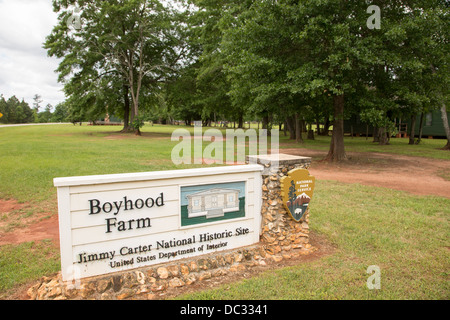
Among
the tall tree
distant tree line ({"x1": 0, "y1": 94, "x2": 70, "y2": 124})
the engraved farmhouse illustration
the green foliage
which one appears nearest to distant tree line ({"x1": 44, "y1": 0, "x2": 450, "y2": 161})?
the engraved farmhouse illustration

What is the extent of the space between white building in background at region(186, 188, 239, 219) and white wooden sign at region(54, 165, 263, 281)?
0.04 ft

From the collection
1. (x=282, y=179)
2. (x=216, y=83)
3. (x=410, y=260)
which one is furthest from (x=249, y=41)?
(x=216, y=83)

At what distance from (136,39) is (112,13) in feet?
9.71

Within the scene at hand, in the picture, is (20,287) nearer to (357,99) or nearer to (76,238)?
(76,238)

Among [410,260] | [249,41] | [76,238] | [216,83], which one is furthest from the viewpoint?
[216,83]

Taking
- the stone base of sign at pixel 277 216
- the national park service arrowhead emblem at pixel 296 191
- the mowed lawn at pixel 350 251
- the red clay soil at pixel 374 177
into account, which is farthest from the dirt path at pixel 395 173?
the stone base of sign at pixel 277 216

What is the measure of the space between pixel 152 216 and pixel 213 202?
854 mm

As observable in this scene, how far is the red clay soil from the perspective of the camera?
5.25 meters

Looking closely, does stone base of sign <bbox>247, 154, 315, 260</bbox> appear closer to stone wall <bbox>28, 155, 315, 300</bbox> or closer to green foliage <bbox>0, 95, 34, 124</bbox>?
stone wall <bbox>28, 155, 315, 300</bbox>

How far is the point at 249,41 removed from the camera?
41.0ft

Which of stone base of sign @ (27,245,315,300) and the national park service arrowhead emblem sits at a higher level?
the national park service arrowhead emblem

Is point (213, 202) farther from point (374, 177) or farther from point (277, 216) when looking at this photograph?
point (374, 177)

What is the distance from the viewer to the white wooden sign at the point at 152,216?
3393 millimetres

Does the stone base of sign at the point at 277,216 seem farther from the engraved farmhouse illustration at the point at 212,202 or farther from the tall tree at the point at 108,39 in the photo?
the tall tree at the point at 108,39
